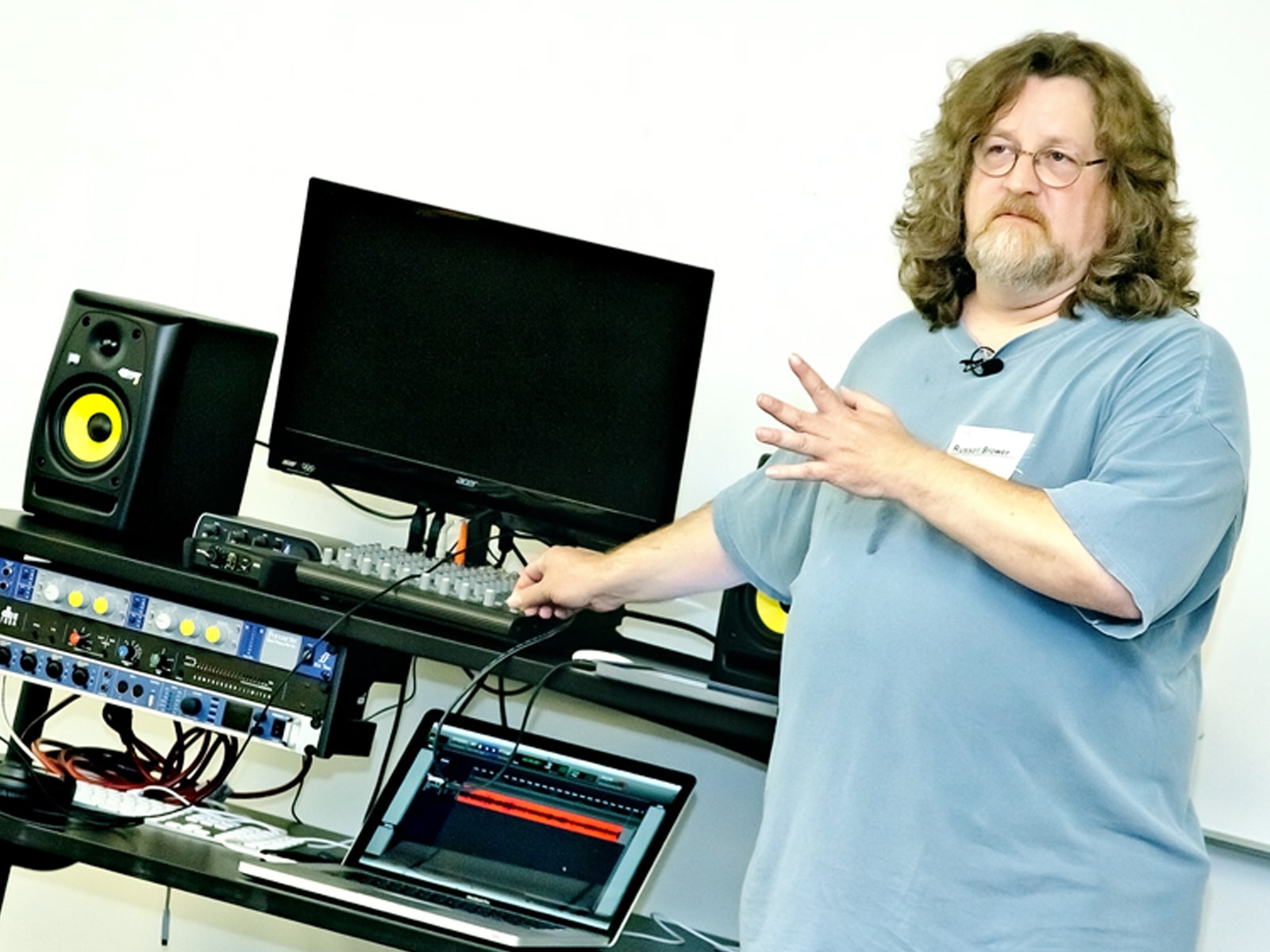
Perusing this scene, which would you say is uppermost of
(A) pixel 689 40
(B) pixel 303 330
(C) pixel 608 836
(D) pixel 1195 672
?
(A) pixel 689 40

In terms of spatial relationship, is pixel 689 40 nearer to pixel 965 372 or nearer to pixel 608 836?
pixel 965 372

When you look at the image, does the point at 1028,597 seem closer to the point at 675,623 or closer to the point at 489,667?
the point at 489,667

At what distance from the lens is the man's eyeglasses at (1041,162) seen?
1911 millimetres

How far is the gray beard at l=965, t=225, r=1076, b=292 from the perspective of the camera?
6.11 feet

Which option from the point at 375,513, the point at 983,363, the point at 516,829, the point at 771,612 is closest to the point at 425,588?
the point at 516,829

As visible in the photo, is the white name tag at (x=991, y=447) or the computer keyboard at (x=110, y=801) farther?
the computer keyboard at (x=110, y=801)

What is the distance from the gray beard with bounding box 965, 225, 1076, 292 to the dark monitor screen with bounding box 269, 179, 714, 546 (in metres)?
0.50

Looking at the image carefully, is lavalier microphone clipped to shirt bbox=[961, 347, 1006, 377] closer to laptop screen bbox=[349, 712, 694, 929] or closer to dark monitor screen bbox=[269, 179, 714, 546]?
dark monitor screen bbox=[269, 179, 714, 546]

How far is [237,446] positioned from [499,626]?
0.61 metres

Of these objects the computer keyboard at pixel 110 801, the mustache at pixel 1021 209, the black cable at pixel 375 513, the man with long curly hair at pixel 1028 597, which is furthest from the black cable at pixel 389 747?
the mustache at pixel 1021 209

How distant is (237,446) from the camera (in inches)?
95.9

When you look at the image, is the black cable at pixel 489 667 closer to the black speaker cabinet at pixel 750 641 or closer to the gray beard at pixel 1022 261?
the black speaker cabinet at pixel 750 641

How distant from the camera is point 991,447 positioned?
5.82 ft

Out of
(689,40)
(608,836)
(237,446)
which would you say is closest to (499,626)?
(608,836)
